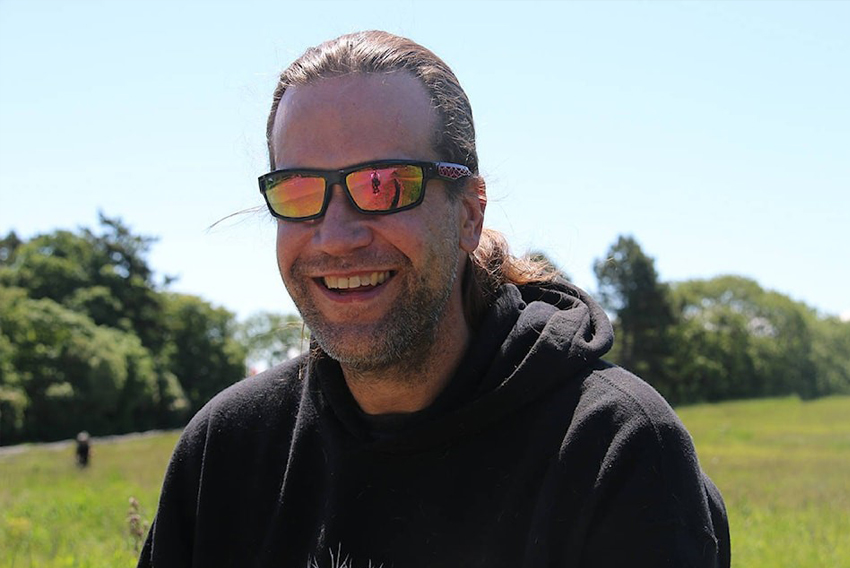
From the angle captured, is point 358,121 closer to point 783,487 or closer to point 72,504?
point 72,504

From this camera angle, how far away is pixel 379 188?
2395mm

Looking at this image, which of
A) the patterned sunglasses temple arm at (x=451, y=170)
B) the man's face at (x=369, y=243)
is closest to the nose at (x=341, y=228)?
the man's face at (x=369, y=243)

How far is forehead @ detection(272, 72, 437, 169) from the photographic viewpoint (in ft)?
8.03

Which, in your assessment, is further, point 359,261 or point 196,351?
point 196,351

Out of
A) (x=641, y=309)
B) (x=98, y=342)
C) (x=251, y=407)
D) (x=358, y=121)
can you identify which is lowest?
(x=641, y=309)

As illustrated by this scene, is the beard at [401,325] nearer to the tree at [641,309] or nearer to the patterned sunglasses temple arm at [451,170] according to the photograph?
the patterned sunglasses temple arm at [451,170]

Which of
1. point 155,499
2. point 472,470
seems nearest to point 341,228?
point 472,470

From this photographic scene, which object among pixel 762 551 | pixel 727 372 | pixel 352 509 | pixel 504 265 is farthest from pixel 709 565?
pixel 727 372

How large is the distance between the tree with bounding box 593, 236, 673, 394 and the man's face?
212ft

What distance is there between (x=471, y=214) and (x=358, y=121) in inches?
18.6

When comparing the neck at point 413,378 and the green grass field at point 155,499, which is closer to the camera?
the neck at point 413,378

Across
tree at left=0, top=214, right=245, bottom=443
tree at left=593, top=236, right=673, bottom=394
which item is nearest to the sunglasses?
tree at left=0, top=214, right=245, bottom=443

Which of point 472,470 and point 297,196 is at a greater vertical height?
point 297,196

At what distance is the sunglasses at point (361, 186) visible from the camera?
240 cm
